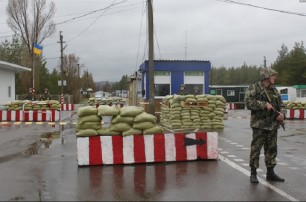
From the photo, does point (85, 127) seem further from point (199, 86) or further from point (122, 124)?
point (199, 86)

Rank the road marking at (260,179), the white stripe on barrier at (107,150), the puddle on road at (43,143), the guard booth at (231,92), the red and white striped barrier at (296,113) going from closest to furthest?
1. the road marking at (260,179)
2. the white stripe on barrier at (107,150)
3. the puddle on road at (43,143)
4. the red and white striped barrier at (296,113)
5. the guard booth at (231,92)

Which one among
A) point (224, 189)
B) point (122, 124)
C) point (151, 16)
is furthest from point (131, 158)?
point (151, 16)

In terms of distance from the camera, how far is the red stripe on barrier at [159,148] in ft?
30.5

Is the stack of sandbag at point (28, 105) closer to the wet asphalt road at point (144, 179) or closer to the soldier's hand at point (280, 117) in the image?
the wet asphalt road at point (144, 179)

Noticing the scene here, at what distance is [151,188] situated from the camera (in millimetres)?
7059

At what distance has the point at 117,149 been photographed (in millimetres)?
9156

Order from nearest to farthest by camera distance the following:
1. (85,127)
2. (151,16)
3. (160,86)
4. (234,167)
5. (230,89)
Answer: (234,167)
(85,127)
(151,16)
(160,86)
(230,89)

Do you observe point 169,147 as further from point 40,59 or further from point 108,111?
point 40,59

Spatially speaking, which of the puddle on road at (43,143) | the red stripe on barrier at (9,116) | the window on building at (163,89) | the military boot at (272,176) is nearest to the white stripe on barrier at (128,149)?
the military boot at (272,176)

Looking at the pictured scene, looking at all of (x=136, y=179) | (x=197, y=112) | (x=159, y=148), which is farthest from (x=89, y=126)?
(x=197, y=112)

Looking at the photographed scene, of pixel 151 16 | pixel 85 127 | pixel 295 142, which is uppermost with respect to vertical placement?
pixel 151 16

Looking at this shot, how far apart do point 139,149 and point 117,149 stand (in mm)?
460

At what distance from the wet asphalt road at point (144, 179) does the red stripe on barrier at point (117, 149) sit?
0.17 metres

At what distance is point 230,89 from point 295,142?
38692 mm
